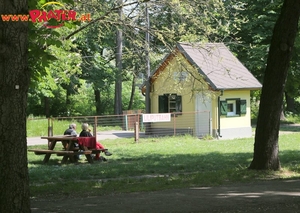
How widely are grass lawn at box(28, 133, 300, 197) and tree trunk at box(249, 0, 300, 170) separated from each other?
0.46 meters

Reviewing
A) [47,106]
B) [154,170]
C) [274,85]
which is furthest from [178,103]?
[274,85]

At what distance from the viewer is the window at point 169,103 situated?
36688mm

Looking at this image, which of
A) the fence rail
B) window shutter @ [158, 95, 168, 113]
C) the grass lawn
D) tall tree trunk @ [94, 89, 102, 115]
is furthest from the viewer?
tall tree trunk @ [94, 89, 102, 115]

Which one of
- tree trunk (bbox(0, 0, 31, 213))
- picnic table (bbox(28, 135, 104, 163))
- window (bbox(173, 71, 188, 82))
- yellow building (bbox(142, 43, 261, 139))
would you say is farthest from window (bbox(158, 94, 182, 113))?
tree trunk (bbox(0, 0, 31, 213))

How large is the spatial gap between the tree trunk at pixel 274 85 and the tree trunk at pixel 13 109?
27.2 ft

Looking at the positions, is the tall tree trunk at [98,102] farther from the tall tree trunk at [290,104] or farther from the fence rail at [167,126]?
the fence rail at [167,126]

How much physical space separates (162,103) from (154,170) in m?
21.3

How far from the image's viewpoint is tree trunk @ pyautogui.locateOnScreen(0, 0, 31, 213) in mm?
6473

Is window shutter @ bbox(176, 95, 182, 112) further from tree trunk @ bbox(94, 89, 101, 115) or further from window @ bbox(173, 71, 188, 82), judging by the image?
tree trunk @ bbox(94, 89, 101, 115)

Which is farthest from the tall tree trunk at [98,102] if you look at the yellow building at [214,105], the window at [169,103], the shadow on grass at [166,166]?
the shadow on grass at [166,166]

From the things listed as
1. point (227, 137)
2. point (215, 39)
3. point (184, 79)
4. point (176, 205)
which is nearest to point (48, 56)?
point (176, 205)

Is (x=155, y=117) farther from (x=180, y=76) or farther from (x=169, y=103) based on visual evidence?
(x=180, y=76)

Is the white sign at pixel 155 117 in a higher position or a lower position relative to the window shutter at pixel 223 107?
lower

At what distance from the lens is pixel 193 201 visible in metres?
9.53
